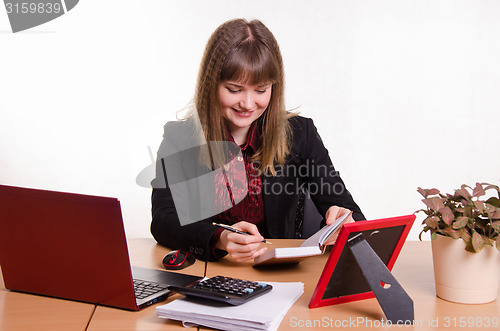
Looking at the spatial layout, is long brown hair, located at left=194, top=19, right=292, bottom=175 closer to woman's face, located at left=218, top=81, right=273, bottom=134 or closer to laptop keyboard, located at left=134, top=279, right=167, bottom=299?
woman's face, located at left=218, top=81, right=273, bottom=134

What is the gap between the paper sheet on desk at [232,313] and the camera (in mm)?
1039

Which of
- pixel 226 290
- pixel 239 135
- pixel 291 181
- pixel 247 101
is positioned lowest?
pixel 291 181

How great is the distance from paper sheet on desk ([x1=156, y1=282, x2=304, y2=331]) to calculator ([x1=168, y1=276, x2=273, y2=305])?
1 cm

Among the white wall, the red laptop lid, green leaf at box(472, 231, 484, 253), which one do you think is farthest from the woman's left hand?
the white wall

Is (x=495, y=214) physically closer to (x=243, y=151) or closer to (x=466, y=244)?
(x=466, y=244)

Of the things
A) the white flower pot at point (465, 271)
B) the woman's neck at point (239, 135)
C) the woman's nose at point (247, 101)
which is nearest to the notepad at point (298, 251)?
the white flower pot at point (465, 271)

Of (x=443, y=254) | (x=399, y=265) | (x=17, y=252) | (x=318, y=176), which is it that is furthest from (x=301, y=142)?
(x=17, y=252)

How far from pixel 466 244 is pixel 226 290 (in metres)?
0.51

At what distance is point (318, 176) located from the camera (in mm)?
2102

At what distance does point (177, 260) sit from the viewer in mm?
1465

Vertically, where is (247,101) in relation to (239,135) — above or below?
above

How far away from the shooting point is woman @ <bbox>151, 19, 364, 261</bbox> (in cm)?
185

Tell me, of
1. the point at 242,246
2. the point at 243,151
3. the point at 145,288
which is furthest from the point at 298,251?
the point at 243,151

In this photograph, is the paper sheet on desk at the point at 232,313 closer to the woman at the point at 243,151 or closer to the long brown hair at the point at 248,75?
the woman at the point at 243,151
